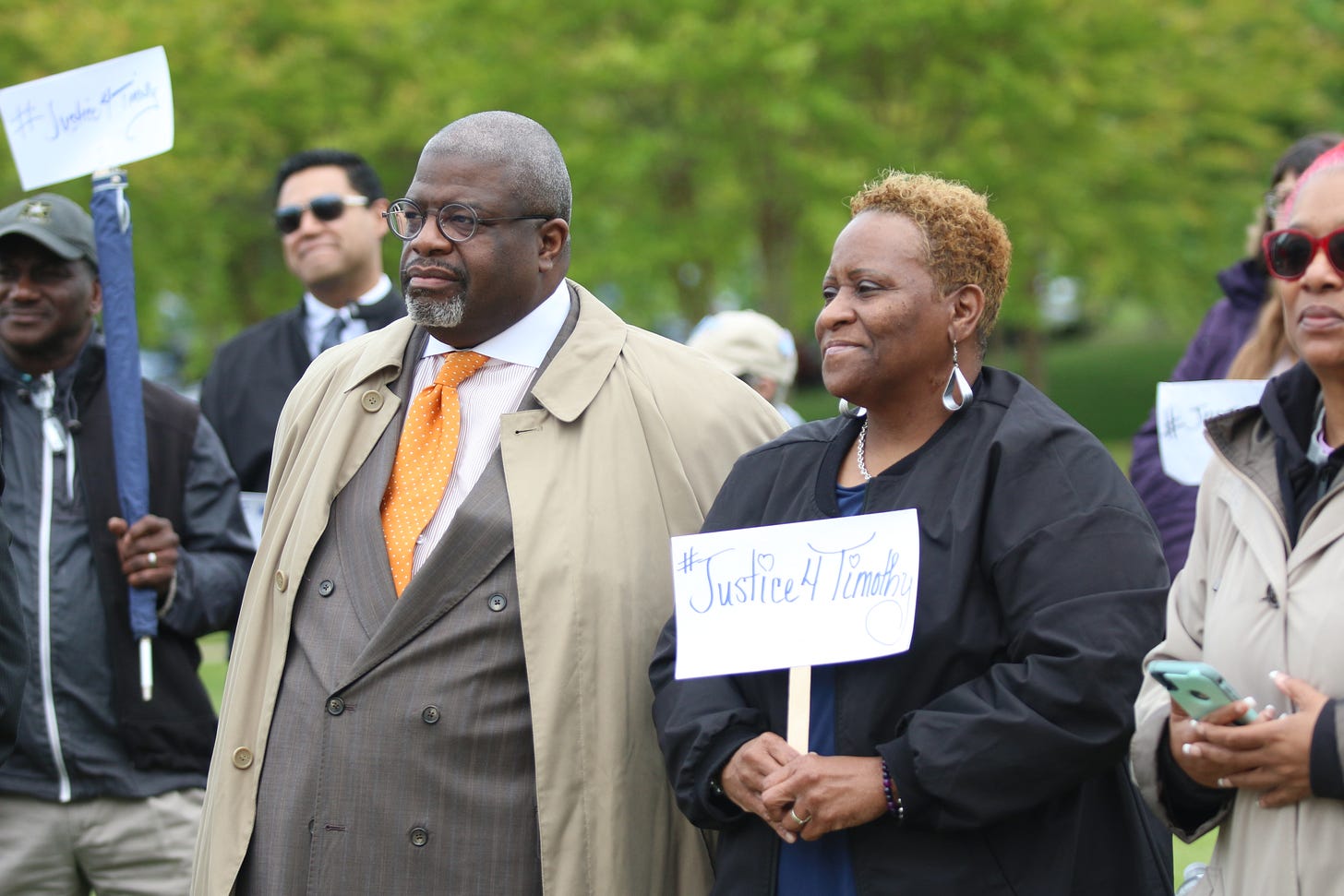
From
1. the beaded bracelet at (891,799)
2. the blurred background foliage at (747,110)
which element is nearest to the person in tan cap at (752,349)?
the beaded bracelet at (891,799)

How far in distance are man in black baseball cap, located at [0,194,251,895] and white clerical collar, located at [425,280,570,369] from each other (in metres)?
1.23

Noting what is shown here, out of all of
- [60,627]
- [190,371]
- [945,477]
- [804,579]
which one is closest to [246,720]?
Answer: [60,627]

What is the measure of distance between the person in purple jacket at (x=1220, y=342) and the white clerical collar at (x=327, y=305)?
2811mm

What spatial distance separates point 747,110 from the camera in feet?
72.5

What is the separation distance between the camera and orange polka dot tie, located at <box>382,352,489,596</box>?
381 centimetres

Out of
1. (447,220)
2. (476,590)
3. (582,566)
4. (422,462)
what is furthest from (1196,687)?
(447,220)

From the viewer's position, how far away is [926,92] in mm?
21891

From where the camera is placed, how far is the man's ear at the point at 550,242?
405cm

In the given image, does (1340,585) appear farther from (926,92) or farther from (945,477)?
(926,92)

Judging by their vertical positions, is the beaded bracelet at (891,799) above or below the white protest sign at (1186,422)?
below

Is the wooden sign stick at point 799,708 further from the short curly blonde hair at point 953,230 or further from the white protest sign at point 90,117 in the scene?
the white protest sign at point 90,117

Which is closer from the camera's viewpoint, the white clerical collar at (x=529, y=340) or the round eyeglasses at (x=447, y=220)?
the round eyeglasses at (x=447, y=220)

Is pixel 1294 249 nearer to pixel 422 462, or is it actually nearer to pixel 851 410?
pixel 851 410

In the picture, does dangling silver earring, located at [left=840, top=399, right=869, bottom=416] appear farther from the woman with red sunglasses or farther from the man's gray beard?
the man's gray beard
